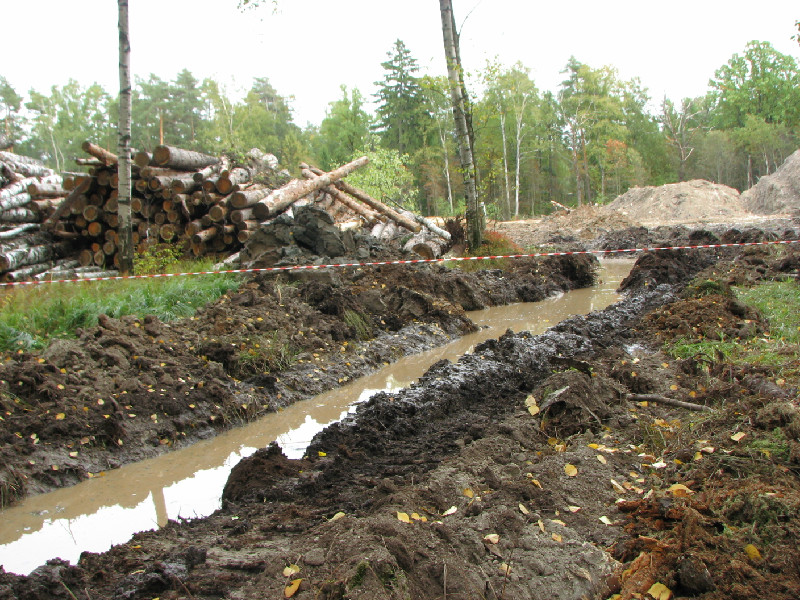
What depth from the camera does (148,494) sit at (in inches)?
182

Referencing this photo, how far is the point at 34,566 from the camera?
3.61 m

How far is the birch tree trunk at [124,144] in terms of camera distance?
10.7 metres

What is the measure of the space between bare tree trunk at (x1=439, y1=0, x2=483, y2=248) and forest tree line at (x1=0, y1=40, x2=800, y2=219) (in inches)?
993

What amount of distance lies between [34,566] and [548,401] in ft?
12.1

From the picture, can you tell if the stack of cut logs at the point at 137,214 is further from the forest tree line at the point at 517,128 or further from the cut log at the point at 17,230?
the forest tree line at the point at 517,128

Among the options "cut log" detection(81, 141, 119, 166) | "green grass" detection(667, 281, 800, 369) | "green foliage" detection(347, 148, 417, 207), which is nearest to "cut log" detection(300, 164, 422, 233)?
"green foliage" detection(347, 148, 417, 207)

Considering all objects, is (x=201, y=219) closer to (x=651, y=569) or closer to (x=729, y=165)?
(x=651, y=569)

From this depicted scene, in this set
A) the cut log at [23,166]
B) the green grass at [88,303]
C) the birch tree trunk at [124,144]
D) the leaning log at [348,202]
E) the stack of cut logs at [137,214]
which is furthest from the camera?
the leaning log at [348,202]

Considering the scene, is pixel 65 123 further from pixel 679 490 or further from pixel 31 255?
pixel 679 490

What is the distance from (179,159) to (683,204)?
96.7 feet

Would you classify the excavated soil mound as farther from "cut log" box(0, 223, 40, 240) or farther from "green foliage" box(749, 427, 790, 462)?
"cut log" box(0, 223, 40, 240)

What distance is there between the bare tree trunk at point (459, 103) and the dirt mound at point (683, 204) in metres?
20.5

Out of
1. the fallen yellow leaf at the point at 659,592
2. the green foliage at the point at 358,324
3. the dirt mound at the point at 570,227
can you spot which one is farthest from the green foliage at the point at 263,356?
the dirt mound at the point at 570,227

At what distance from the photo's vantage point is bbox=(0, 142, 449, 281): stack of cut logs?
43.5 ft
